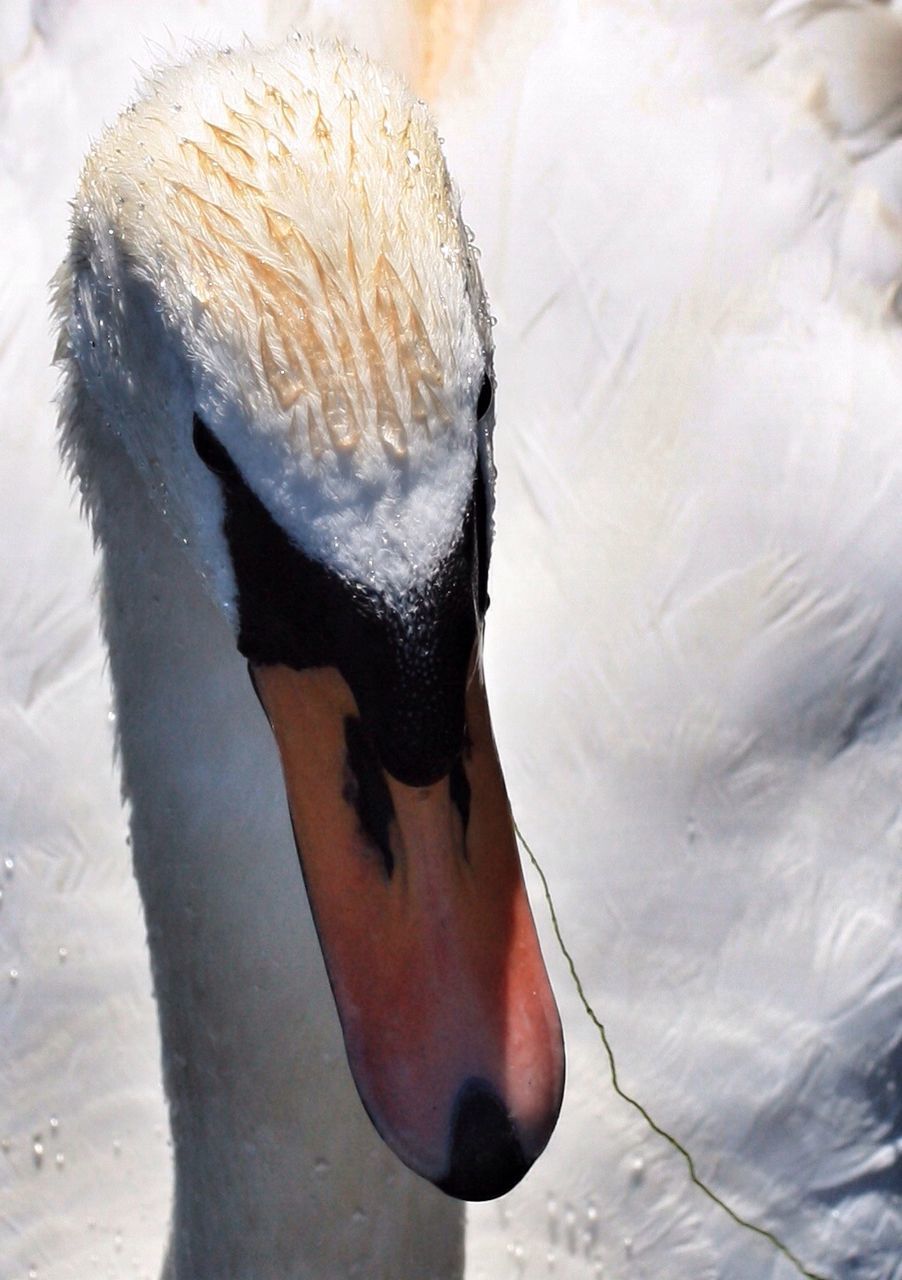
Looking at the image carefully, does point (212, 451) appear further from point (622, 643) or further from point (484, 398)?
point (622, 643)

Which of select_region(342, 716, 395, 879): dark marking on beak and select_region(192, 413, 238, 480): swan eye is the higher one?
select_region(192, 413, 238, 480): swan eye

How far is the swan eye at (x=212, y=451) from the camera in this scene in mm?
1983

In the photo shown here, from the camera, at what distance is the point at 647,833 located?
104 inches

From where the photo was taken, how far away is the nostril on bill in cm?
209

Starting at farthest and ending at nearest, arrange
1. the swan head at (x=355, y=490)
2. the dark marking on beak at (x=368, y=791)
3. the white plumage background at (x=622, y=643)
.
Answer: the white plumage background at (x=622, y=643) → the dark marking on beak at (x=368, y=791) → the swan head at (x=355, y=490)

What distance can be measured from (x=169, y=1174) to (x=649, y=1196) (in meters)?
0.66

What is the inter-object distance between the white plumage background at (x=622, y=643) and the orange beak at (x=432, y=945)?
472 mm

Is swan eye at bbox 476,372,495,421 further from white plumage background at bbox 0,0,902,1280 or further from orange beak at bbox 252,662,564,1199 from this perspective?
white plumage background at bbox 0,0,902,1280

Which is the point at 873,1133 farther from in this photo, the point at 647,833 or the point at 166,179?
the point at 166,179

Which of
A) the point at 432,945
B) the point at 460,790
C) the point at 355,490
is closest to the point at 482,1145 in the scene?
the point at 432,945

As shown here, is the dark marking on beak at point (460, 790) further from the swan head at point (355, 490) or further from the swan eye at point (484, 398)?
the swan eye at point (484, 398)

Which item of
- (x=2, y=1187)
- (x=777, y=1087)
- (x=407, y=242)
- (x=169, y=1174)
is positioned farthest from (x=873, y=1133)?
(x=407, y=242)

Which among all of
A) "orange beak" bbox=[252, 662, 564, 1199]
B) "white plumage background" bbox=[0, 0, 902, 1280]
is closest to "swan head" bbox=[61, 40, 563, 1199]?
"orange beak" bbox=[252, 662, 564, 1199]

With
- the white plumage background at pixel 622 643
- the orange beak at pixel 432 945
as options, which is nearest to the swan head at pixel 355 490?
the orange beak at pixel 432 945
